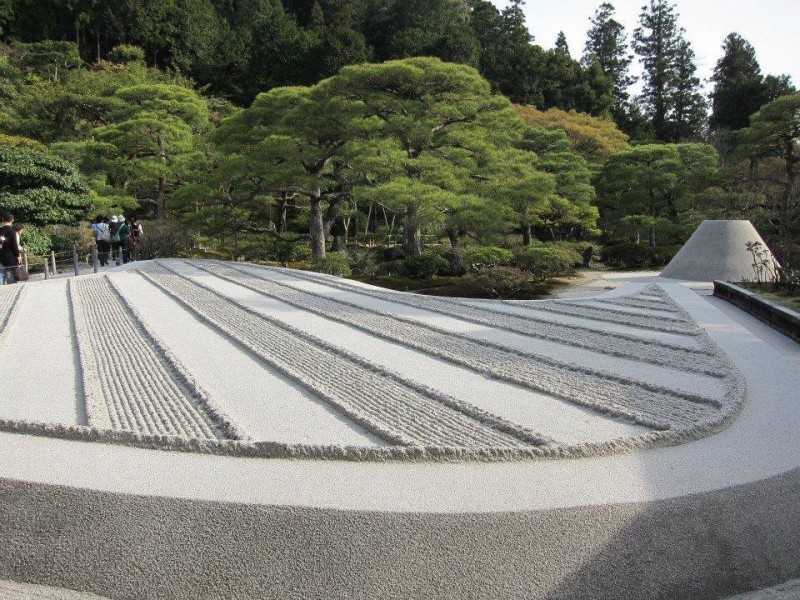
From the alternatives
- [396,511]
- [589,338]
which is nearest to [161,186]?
[589,338]

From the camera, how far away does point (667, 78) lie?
1446 inches

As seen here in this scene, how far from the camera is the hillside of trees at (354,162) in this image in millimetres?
12289

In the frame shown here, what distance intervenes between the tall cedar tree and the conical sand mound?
2672cm

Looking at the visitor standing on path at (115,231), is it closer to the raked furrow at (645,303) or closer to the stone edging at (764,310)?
the raked furrow at (645,303)

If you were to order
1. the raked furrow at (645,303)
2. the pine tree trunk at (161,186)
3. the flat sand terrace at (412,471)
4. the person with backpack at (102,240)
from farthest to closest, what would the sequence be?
the pine tree trunk at (161,186) → the person with backpack at (102,240) → the raked furrow at (645,303) → the flat sand terrace at (412,471)

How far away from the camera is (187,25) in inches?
1336

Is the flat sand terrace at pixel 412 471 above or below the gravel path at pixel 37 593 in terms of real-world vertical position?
above

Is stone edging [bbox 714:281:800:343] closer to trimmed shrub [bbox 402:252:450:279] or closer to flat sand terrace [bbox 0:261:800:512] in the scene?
flat sand terrace [bbox 0:261:800:512]

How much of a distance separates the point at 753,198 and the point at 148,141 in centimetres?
1455

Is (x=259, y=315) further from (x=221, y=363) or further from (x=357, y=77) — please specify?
(x=357, y=77)

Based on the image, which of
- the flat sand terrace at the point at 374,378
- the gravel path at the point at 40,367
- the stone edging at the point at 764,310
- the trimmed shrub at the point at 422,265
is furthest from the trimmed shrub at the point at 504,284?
the gravel path at the point at 40,367

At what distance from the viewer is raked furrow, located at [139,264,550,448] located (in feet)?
8.63

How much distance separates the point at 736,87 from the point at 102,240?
3045cm

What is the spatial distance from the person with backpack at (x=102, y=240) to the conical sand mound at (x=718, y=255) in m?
9.93
